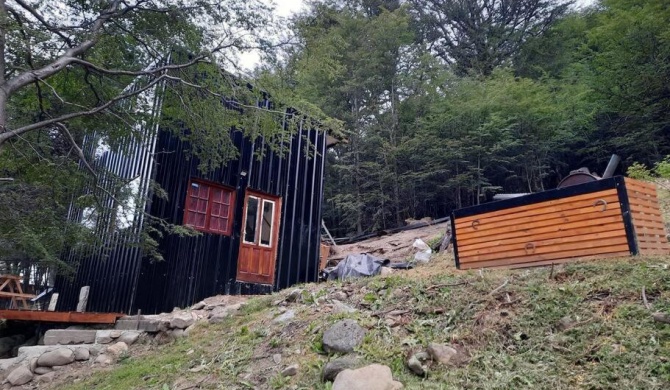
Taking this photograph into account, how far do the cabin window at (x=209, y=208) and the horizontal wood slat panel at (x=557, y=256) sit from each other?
4959mm

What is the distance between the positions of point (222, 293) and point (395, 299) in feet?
15.6

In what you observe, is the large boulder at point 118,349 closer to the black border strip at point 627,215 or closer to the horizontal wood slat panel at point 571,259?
the horizontal wood slat panel at point 571,259

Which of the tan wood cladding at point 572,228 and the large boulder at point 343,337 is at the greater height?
the tan wood cladding at point 572,228

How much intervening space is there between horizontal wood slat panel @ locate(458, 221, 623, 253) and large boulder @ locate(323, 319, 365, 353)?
2.50m

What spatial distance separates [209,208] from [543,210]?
6.03 metres

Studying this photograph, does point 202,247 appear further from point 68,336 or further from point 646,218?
point 646,218


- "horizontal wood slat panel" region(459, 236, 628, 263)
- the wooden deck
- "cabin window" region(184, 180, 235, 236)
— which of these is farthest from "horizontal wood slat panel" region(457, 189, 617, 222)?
the wooden deck

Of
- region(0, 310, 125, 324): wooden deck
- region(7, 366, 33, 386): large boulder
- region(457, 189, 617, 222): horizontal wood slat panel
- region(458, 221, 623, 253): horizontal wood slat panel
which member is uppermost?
region(457, 189, 617, 222): horizontal wood slat panel

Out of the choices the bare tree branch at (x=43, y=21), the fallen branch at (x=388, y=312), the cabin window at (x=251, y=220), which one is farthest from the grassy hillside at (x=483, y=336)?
the bare tree branch at (x=43, y=21)

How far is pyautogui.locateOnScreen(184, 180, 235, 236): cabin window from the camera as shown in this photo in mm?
8102

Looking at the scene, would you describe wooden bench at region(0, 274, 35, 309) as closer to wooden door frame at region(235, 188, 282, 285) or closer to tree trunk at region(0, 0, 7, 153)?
wooden door frame at region(235, 188, 282, 285)

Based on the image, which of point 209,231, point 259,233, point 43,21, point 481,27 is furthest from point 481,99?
point 43,21

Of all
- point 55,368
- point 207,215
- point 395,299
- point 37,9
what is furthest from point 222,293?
point 37,9

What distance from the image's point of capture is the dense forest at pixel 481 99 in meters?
15.3
